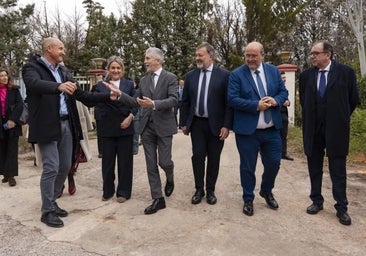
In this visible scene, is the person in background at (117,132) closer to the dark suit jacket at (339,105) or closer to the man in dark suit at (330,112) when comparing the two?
the man in dark suit at (330,112)

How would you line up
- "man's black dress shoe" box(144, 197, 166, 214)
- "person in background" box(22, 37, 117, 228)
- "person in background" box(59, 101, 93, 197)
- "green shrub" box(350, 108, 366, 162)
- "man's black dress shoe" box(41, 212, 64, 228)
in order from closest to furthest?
1. "person in background" box(22, 37, 117, 228)
2. "man's black dress shoe" box(41, 212, 64, 228)
3. "man's black dress shoe" box(144, 197, 166, 214)
4. "person in background" box(59, 101, 93, 197)
5. "green shrub" box(350, 108, 366, 162)

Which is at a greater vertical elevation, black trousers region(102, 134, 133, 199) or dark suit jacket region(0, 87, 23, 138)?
dark suit jacket region(0, 87, 23, 138)

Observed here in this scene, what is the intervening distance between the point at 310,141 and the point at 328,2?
642 inches

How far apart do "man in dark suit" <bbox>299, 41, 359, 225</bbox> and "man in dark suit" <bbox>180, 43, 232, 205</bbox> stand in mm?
898

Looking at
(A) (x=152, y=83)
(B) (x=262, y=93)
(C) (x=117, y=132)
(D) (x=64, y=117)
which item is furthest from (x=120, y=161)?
(B) (x=262, y=93)

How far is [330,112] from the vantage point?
417cm

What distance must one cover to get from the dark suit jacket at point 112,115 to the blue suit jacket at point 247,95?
130cm

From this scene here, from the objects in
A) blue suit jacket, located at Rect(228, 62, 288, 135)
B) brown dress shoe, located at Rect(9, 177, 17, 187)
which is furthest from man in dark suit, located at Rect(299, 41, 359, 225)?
brown dress shoe, located at Rect(9, 177, 17, 187)

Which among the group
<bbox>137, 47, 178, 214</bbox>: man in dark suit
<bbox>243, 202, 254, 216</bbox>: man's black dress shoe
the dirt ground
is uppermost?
<bbox>137, 47, 178, 214</bbox>: man in dark suit

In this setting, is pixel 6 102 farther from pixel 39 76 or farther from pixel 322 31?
pixel 322 31

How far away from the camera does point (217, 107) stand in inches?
183

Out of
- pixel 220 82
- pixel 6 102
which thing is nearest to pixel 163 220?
pixel 220 82

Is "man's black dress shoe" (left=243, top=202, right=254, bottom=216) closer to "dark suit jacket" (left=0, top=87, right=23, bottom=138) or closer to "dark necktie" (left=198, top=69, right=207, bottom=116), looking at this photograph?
"dark necktie" (left=198, top=69, right=207, bottom=116)

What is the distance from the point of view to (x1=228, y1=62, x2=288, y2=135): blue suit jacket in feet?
14.2
